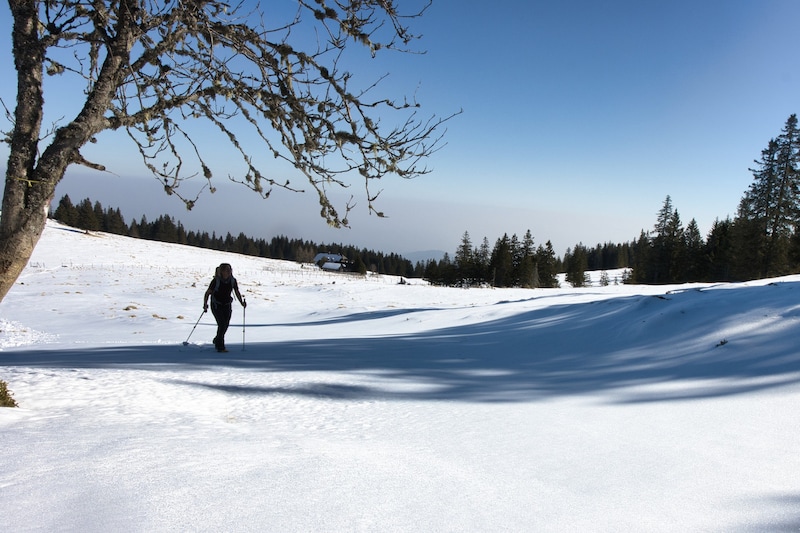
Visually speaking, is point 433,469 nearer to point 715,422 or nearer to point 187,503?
point 187,503

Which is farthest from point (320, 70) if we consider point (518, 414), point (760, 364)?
point (760, 364)

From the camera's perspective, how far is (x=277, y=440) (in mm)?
3291

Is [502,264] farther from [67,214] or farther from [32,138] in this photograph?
[67,214]

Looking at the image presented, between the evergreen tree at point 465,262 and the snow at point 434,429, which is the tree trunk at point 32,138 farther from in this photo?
the evergreen tree at point 465,262

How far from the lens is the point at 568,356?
23.9 ft

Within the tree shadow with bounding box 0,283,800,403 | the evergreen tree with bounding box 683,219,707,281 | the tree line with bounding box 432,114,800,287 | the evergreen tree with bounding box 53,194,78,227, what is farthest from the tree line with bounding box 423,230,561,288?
the evergreen tree with bounding box 53,194,78,227

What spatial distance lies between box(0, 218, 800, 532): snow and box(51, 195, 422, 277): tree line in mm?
76435

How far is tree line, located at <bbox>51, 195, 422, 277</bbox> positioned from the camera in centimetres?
8256

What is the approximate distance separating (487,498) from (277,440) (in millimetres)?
1693

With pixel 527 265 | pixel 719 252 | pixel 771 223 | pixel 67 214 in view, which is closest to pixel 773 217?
pixel 771 223

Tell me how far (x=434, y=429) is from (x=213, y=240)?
12999cm

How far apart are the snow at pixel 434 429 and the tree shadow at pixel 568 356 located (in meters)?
0.05

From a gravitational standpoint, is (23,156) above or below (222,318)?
above

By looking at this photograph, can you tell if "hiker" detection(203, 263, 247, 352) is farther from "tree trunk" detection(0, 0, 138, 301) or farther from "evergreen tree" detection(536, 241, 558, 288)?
"evergreen tree" detection(536, 241, 558, 288)
